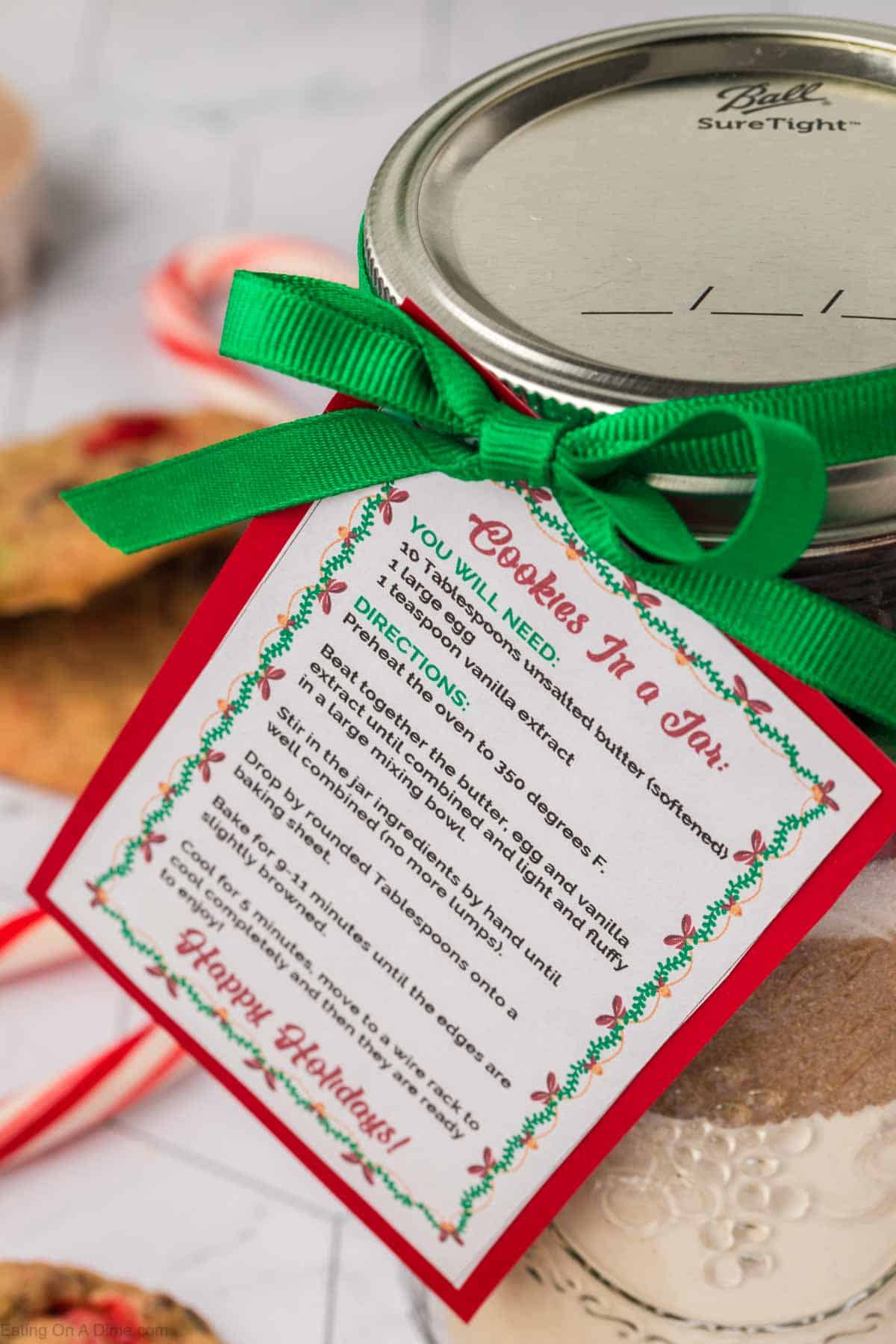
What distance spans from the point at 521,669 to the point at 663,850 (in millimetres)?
68

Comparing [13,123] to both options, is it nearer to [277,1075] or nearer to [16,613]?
[16,613]

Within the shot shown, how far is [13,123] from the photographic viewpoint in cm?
130

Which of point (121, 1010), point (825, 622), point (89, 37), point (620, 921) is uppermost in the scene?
point (825, 622)

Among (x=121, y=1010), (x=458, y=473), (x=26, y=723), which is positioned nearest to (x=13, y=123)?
(x=26, y=723)

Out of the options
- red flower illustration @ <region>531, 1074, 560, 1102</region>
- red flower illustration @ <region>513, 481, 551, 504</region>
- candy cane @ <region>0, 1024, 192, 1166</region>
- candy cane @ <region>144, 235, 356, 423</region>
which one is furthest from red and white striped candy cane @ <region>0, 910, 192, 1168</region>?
candy cane @ <region>144, 235, 356, 423</region>

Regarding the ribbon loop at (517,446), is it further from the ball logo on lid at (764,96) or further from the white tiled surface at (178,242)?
the white tiled surface at (178,242)

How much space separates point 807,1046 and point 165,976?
0.24 metres

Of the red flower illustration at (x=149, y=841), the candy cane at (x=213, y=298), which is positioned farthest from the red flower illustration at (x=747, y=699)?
the candy cane at (x=213, y=298)

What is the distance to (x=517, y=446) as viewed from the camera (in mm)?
418

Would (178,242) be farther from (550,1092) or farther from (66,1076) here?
(550,1092)

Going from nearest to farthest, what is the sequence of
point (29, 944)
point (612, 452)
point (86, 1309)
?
point (612, 452)
point (86, 1309)
point (29, 944)

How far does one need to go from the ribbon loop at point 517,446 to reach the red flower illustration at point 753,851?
12 cm

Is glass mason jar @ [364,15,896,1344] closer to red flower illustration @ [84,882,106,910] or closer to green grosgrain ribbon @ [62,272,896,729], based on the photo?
green grosgrain ribbon @ [62,272,896,729]

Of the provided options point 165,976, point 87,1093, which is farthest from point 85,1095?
point 165,976
